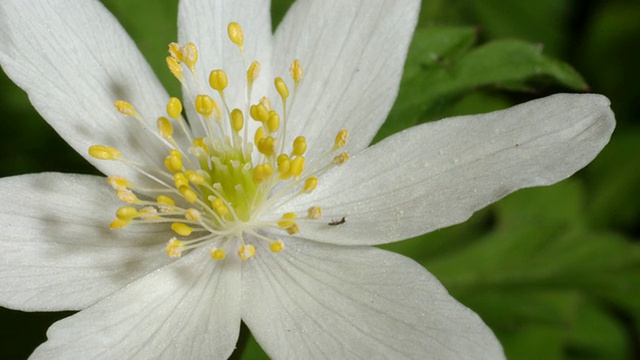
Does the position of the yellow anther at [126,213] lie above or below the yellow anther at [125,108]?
below

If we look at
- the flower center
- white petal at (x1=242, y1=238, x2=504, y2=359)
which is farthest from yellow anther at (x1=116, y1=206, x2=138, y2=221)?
white petal at (x1=242, y1=238, x2=504, y2=359)

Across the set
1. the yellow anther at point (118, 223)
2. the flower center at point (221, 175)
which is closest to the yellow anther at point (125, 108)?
the flower center at point (221, 175)

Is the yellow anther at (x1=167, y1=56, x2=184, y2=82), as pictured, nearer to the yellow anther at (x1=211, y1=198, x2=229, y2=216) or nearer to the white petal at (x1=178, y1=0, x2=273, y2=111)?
the white petal at (x1=178, y1=0, x2=273, y2=111)

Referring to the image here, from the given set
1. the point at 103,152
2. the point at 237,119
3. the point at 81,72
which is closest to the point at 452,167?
the point at 237,119

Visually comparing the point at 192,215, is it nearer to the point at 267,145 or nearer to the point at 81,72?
the point at 267,145

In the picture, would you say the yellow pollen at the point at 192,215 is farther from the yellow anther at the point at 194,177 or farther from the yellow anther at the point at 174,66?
the yellow anther at the point at 174,66
